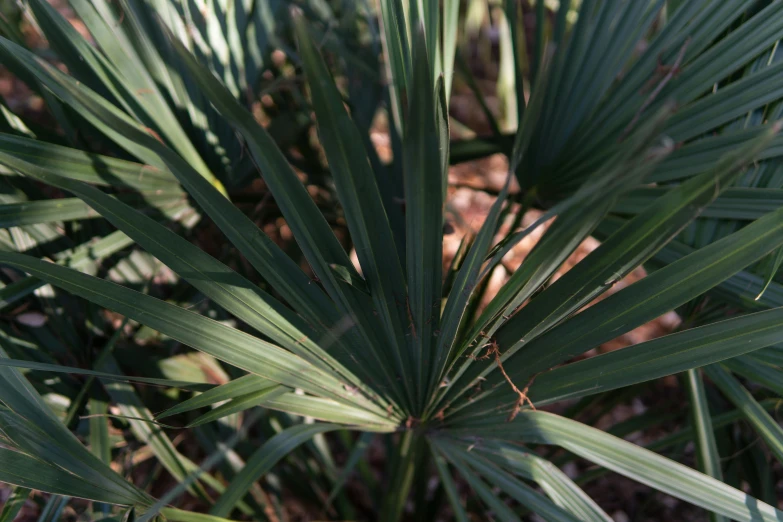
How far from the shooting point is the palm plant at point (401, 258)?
0.49 metres

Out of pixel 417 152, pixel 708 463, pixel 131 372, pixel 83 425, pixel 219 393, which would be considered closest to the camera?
pixel 417 152

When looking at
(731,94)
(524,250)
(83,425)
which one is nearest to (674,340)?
(731,94)

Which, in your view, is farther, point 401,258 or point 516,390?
point 401,258

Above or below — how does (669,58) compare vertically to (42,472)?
above

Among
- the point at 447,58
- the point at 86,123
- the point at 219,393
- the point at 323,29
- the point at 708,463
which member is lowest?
the point at 219,393

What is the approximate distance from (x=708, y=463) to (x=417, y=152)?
54cm

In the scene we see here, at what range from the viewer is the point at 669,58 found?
77 centimetres

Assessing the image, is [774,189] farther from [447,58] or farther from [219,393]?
[219,393]

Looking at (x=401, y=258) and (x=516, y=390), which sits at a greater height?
(x=401, y=258)

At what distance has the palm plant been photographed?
0.49 meters

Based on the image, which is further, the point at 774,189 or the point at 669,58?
the point at 669,58

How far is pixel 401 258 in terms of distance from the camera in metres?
0.68

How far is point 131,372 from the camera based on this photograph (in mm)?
1044

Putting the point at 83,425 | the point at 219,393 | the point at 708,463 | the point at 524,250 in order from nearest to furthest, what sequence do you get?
the point at 219,393, the point at 708,463, the point at 83,425, the point at 524,250
